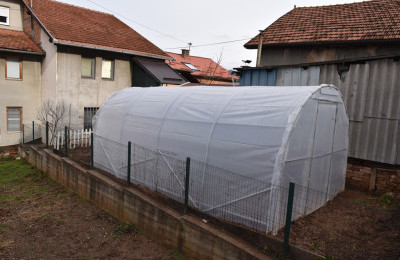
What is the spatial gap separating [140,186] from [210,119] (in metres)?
2.91

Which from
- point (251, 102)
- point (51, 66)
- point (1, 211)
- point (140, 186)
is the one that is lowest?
point (1, 211)

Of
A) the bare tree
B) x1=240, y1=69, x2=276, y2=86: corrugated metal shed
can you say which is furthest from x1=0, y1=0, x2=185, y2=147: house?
x1=240, y1=69, x2=276, y2=86: corrugated metal shed

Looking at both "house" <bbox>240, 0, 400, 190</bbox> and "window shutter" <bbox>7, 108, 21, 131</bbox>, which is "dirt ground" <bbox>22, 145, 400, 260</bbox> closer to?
"house" <bbox>240, 0, 400, 190</bbox>

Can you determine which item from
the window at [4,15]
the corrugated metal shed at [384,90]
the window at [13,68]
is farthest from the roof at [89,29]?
the corrugated metal shed at [384,90]

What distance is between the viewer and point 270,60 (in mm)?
14859

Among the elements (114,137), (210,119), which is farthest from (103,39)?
(210,119)

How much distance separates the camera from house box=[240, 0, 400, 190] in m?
8.45

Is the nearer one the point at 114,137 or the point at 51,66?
the point at 114,137

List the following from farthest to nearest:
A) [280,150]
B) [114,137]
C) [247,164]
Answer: [114,137] < [247,164] < [280,150]

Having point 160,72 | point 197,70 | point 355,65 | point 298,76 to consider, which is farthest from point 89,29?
point 197,70

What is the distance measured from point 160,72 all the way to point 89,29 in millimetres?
4621

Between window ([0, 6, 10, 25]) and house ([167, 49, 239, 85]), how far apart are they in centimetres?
1360

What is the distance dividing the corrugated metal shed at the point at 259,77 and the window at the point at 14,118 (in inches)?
466

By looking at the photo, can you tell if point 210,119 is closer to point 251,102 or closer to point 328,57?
point 251,102
